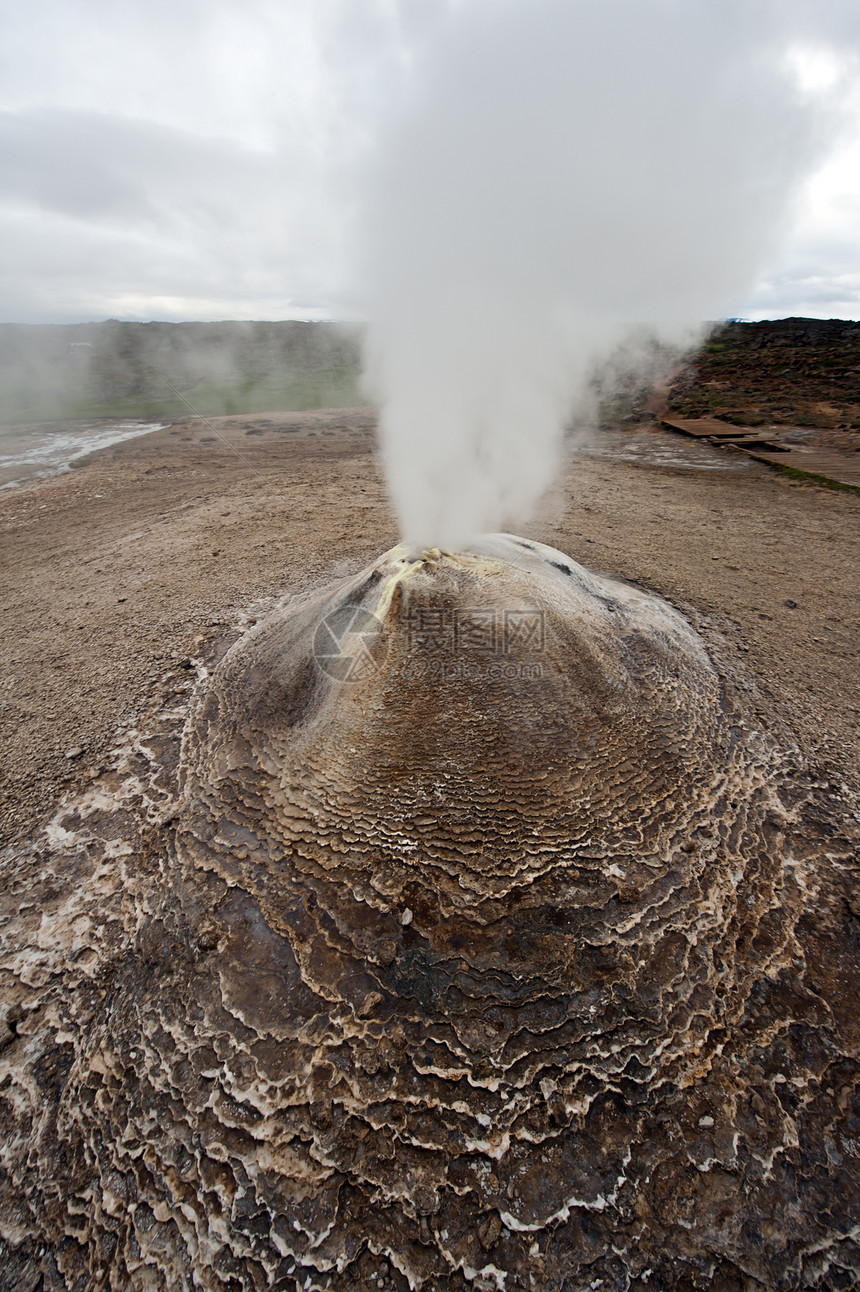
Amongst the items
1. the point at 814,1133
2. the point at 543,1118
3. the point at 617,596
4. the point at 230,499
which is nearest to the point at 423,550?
the point at 617,596

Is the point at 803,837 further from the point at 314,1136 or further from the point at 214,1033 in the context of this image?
the point at 214,1033

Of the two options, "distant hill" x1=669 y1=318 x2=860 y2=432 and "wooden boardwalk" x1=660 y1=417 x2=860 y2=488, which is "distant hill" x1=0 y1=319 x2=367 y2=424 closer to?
"distant hill" x1=669 y1=318 x2=860 y2=432

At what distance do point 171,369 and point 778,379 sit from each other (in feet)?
81.8

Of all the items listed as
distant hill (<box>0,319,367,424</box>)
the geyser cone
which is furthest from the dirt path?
distant hill (<box>0,319,367,424</box>)

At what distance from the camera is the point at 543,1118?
1.59 metres

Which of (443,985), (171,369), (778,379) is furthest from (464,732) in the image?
(171,369)

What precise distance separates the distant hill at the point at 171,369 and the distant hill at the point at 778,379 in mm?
10175

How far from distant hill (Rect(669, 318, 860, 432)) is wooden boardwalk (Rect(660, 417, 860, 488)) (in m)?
0.98

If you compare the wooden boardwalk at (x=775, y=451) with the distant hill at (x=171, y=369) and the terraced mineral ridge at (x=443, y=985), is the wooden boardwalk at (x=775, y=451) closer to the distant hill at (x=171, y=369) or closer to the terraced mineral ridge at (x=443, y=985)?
the terraced mineral ridge at (x=443, y=985)

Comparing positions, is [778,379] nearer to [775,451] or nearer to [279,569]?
[775,451]

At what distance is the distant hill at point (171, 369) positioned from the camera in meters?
17.5

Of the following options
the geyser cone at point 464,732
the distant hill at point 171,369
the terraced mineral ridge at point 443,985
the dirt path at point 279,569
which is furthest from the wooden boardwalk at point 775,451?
the distant hill at point 171,369

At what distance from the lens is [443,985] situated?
1.90m

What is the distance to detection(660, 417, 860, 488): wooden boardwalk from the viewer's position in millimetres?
7605
